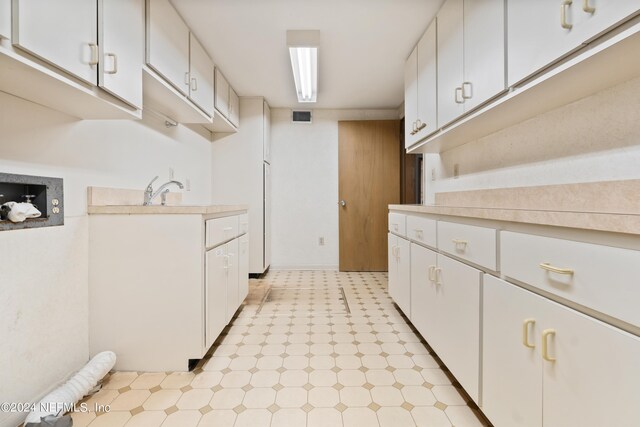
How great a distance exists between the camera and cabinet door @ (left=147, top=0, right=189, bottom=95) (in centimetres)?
166

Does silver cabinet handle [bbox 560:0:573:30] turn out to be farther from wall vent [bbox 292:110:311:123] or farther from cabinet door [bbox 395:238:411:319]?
wall vent [bbox 292:110:311:123]

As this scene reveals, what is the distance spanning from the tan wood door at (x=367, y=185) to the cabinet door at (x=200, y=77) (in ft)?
6.25

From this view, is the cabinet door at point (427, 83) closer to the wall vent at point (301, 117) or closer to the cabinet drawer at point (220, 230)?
the cabinet drawer at point (220, 230)

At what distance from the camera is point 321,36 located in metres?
2.33

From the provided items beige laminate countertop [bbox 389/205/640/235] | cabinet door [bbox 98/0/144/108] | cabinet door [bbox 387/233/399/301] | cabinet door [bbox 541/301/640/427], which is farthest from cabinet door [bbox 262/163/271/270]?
cabinet door [bbox 541/301/640/427]

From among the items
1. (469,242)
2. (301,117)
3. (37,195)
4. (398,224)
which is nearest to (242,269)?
(398,224)

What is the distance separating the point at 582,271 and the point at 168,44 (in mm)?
2254

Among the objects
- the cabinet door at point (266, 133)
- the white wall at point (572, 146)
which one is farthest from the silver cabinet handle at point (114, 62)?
the cabinet door at point (266, 133)

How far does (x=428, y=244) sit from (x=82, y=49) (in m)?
1.82

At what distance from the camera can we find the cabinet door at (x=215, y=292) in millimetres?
1671

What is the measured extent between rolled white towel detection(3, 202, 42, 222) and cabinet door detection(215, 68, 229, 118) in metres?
1.90

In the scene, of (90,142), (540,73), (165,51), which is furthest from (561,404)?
(165,51)

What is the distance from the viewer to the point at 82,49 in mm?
1139

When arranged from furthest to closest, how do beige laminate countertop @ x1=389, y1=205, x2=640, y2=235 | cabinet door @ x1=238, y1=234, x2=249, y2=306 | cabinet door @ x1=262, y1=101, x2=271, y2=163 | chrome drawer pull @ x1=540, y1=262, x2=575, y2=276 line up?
cabinet door @ x1=262, y1=101, x2=271, y2=163 < cabinet door @ x1=238, y1=234, x2=249, y2=306 < chrome drawer pull @ x1=540, y1=262, x2=575, y2=276 < beige laminate countertop @ x1=389, y1=205, x2=640, y2=235
